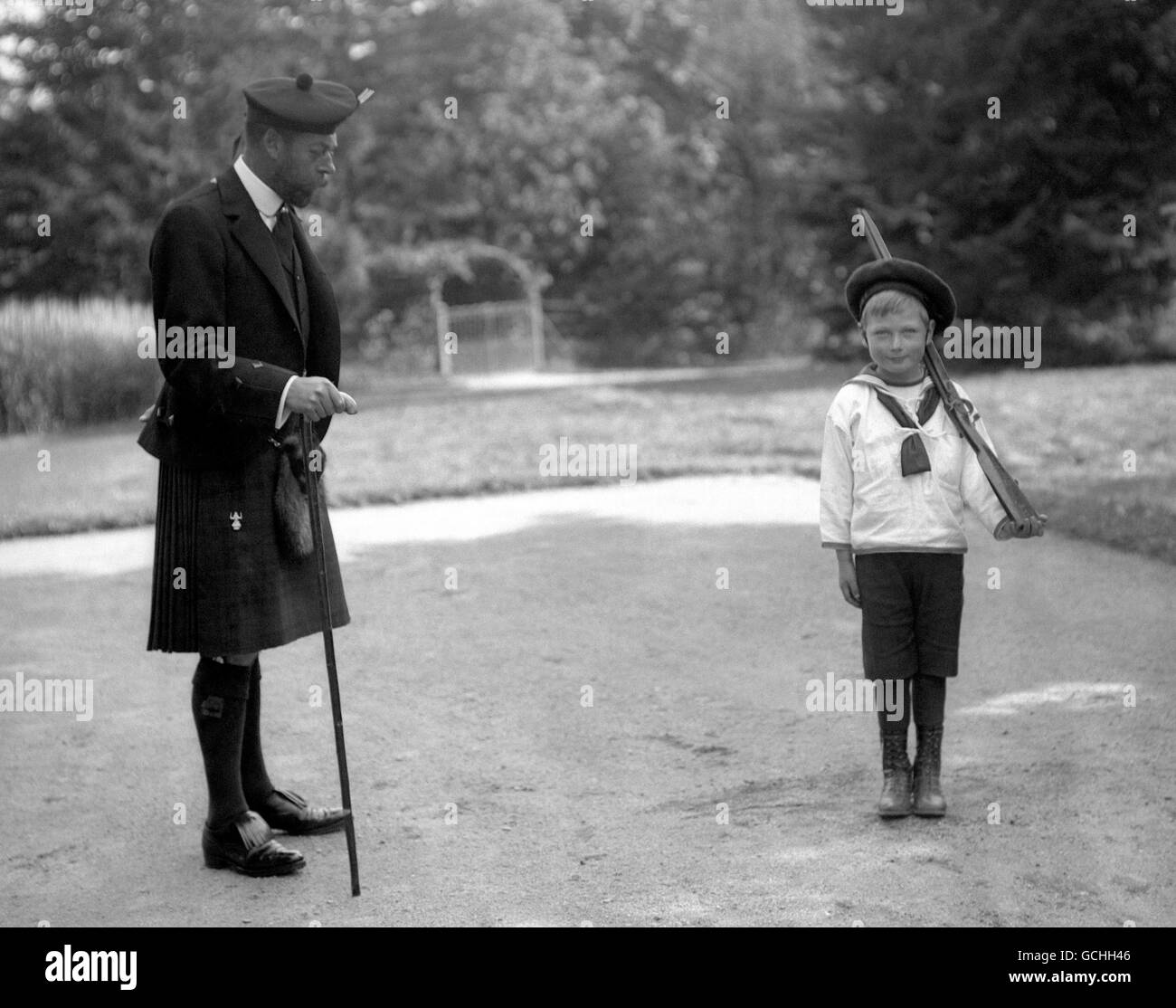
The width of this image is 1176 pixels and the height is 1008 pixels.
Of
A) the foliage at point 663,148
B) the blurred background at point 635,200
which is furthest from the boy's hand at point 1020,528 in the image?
the foliage at point 663,148

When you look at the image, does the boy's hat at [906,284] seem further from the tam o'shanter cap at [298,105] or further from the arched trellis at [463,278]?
the arched trellis at [463,278]

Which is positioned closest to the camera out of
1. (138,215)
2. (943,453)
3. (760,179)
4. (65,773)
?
(943,453)

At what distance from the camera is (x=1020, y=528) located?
4.05m

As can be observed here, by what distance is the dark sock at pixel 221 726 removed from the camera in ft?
13.4

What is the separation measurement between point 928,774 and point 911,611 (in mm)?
435

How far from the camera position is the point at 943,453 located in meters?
4.30

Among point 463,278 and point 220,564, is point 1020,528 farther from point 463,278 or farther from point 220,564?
point 463,278

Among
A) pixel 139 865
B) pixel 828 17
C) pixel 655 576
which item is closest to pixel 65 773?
pixel 139 865

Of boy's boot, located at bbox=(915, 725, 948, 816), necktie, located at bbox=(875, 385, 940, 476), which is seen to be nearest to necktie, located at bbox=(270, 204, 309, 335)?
necktie, located at bbox=(875, 385, 940, 476)

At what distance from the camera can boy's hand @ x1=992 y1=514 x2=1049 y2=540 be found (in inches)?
159

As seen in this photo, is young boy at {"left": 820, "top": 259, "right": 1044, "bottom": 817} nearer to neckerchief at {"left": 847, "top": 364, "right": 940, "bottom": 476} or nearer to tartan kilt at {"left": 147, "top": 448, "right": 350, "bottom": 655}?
neckerchief at {"left": 847, "top": 364, "right": 940, "bottom": 476}

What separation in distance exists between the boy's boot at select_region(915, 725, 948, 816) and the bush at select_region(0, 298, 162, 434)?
45.2 ft
